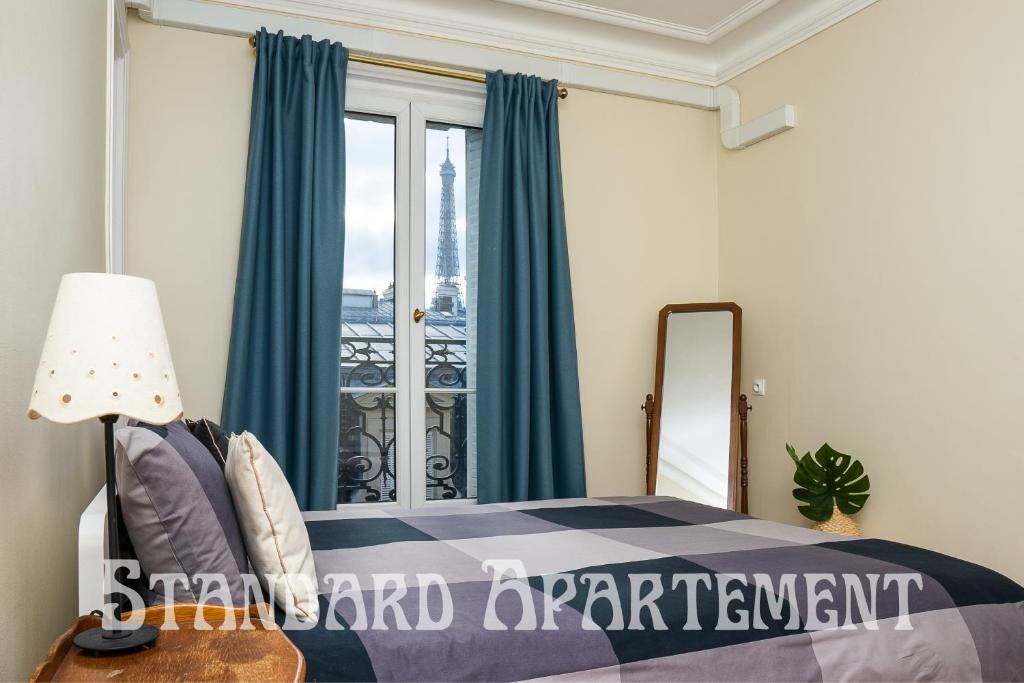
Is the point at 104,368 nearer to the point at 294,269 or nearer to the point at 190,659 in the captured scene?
the point at 190,659

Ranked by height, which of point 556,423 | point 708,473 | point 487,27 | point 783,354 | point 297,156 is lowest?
point 708,473

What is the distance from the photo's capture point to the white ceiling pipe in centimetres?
374

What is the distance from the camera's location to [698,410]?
387cm

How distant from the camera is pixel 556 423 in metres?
3.75

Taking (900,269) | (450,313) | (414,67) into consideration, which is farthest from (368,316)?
(900,269)

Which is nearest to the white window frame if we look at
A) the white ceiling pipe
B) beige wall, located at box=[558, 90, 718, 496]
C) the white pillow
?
beige wall, located at box=[558, 90, 718, 496]

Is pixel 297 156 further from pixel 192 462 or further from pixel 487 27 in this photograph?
pixel 192 462

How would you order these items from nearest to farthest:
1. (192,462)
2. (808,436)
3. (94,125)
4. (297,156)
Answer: (192,462) → (94,125) → (297,156) → (808,436)

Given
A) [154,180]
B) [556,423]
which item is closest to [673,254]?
[556,423]

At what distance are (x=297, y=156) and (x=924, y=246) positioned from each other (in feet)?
8.42

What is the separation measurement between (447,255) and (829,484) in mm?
1966

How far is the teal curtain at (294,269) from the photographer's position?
128 inches

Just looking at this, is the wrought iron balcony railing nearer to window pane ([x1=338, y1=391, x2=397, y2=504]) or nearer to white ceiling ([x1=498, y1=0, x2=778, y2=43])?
window pane ([x1=338, y1=391, x2=397, y2=504])

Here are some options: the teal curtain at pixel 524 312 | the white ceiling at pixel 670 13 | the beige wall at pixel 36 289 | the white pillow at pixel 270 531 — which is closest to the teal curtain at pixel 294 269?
the teal curtain at pixel 524 312
